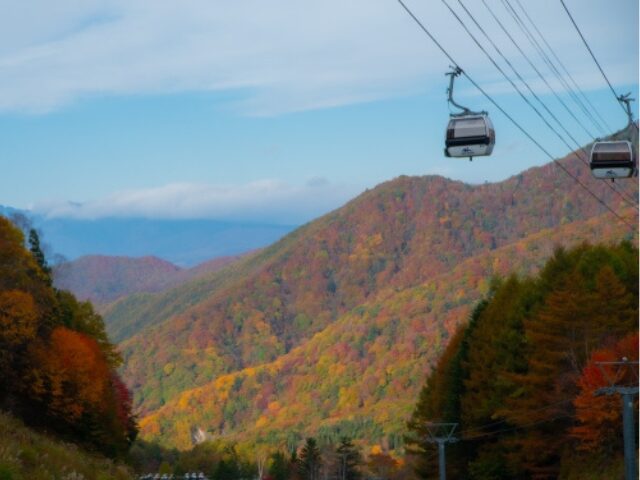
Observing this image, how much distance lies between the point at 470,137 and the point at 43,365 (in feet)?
134

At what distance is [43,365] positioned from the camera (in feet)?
195

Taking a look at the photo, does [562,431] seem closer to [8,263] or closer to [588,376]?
[588,376]

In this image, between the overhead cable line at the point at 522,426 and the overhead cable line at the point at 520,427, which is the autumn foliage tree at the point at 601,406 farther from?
the overhead cable line at the point at 520,427

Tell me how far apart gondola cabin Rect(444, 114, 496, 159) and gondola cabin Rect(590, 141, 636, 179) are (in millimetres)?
5835

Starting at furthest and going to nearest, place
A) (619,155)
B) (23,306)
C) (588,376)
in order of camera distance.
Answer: (23,306)
(588,376)
(619,155)

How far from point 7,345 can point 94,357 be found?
6.98 metres

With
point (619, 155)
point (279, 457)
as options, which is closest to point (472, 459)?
point (619, 155)

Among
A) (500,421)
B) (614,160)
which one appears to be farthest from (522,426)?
(614,160)

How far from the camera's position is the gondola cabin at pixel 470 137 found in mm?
23266

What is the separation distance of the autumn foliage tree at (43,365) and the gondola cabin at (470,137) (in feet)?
127

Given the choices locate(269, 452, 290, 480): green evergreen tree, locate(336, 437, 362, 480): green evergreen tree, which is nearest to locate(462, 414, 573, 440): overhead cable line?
locate(336, 437, 362, 480): green evergreen tree

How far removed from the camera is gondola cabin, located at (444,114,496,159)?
23.3 metres

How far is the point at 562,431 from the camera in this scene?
5969cm

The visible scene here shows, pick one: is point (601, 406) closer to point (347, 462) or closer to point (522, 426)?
point (522, 426)
